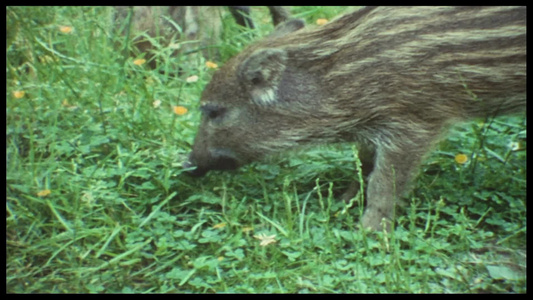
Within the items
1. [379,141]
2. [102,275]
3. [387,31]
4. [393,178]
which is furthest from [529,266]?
[102,275]

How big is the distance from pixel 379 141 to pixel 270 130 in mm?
645

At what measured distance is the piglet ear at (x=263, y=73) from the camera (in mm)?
4723

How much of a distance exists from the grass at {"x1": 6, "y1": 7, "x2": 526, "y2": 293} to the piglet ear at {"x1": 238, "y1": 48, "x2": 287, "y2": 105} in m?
0.44

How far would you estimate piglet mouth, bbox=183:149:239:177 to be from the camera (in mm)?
4992

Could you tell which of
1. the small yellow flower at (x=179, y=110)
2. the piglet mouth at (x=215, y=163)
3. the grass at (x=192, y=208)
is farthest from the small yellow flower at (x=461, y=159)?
the small yellow flower at (x=179, y=110)

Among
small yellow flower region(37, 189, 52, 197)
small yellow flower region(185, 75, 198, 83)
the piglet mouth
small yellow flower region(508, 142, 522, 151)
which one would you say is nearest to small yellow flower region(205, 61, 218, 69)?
small yellow flower region(185, 75, 198, 83)

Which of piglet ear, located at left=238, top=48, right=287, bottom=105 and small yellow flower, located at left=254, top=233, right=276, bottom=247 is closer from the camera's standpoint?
small yellow flower, located at left=254, top=233, right=276, bottom=247

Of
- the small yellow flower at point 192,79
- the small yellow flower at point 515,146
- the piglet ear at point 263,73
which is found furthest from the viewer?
the small yellow flower at point 192,79

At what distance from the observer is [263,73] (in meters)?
4.74

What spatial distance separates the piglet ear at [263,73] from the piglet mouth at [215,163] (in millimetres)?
387

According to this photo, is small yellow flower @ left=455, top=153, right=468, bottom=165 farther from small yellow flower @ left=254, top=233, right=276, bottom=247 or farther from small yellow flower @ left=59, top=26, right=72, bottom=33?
small yellow flower @ left=59, top=26, right=72, bottom=33

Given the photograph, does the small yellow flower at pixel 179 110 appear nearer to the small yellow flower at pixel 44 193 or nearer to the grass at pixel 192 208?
the grass at pixel 192 208

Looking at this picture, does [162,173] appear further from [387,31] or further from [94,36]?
[94,36]

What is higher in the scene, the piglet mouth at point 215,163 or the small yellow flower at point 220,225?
the piglet mouth at point 215,163
